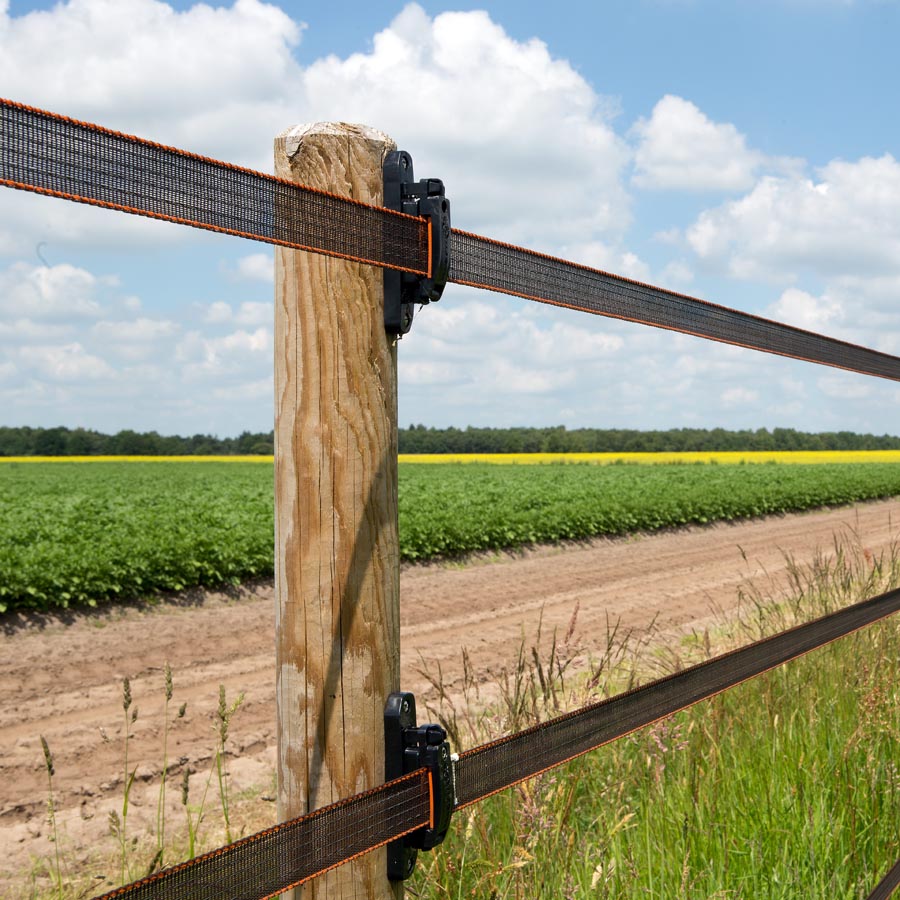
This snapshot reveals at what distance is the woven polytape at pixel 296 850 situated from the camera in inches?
40.3

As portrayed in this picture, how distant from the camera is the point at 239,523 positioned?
45.0ft

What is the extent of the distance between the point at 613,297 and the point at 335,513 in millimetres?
764

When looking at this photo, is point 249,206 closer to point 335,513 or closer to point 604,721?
point 335,513

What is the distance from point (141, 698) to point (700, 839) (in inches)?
222

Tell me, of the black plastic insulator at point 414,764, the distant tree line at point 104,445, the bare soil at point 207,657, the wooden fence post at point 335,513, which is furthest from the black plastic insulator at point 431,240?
the distant tree line at point 104,445

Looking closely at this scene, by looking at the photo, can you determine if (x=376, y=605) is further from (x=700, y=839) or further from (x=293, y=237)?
(x=700, y=839)

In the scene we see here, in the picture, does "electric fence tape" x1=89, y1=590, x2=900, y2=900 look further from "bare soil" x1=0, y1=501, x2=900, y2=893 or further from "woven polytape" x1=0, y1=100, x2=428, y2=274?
"bare soil" x1=0, y1=501, x2=900, y2=893

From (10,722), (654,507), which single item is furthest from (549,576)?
(10,722)

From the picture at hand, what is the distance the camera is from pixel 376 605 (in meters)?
1.54

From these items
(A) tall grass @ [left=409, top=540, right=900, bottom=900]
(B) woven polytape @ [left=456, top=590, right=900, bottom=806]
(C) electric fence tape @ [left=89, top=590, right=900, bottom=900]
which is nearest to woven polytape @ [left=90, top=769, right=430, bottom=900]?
(C) electric fence tape @ [left=89, top=590, right=900, bottom=900]

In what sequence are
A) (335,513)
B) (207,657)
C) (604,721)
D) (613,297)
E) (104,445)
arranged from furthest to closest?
(104,445)
(207,657)
(613,297)
(604,721)
(335,513)

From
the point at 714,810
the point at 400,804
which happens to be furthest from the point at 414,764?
the point at 714,810

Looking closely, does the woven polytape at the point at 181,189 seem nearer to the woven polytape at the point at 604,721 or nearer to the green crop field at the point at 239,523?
the woven polytape at the point at 604,721

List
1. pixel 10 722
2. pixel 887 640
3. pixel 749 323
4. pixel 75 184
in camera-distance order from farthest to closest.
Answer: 1. pixel 10 722
2. pixel 887 640
3. pixel 749 323
4. pixel 75 184
